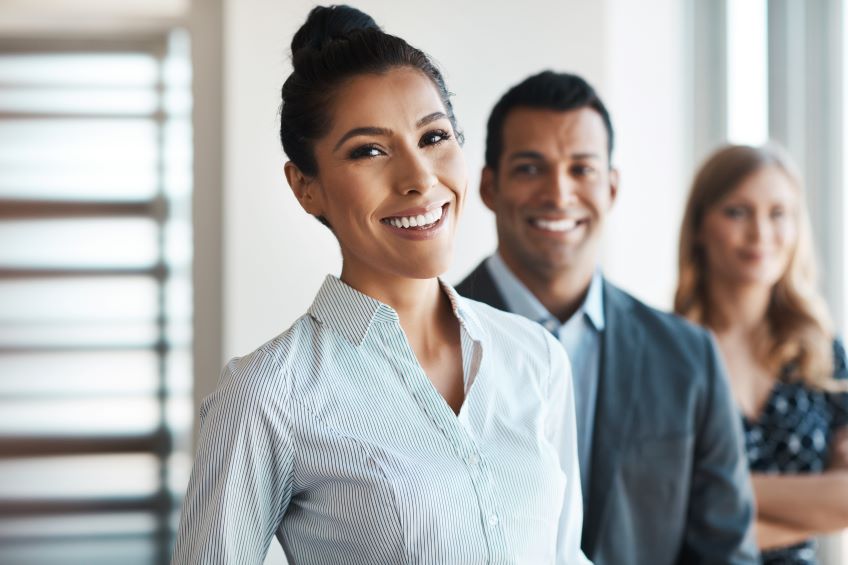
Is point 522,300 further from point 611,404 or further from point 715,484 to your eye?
point 715,484

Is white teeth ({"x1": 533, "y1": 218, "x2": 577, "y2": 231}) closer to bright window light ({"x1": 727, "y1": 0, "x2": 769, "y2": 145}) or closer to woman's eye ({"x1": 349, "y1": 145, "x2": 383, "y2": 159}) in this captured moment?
woman's eye ({"x1": 349, "y1": 145, "x2": 383, "y2": 159})

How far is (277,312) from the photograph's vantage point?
1.77 meters

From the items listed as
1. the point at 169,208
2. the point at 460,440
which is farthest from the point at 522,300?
the point at 169,208

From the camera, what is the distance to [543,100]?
155 centimetres

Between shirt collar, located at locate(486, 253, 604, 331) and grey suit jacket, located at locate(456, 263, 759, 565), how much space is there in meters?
0.01

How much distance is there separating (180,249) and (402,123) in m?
1.47

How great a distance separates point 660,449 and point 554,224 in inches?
13.8

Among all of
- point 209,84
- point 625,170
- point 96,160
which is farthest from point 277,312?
point 625,170

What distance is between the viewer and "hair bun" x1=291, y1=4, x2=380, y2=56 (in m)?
1.07

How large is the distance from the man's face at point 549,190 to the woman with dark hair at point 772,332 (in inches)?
29.1

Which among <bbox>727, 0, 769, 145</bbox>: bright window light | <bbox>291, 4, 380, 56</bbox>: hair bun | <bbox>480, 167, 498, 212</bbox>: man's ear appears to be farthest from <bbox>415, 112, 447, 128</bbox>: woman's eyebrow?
<bbox>727, 0, 769, 145</bbox>: bright window light

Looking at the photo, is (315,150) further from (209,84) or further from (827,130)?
(827,130)

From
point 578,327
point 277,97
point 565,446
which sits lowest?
point 565,446

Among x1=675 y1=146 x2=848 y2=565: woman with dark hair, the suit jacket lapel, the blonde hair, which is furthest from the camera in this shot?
the blonde hair
